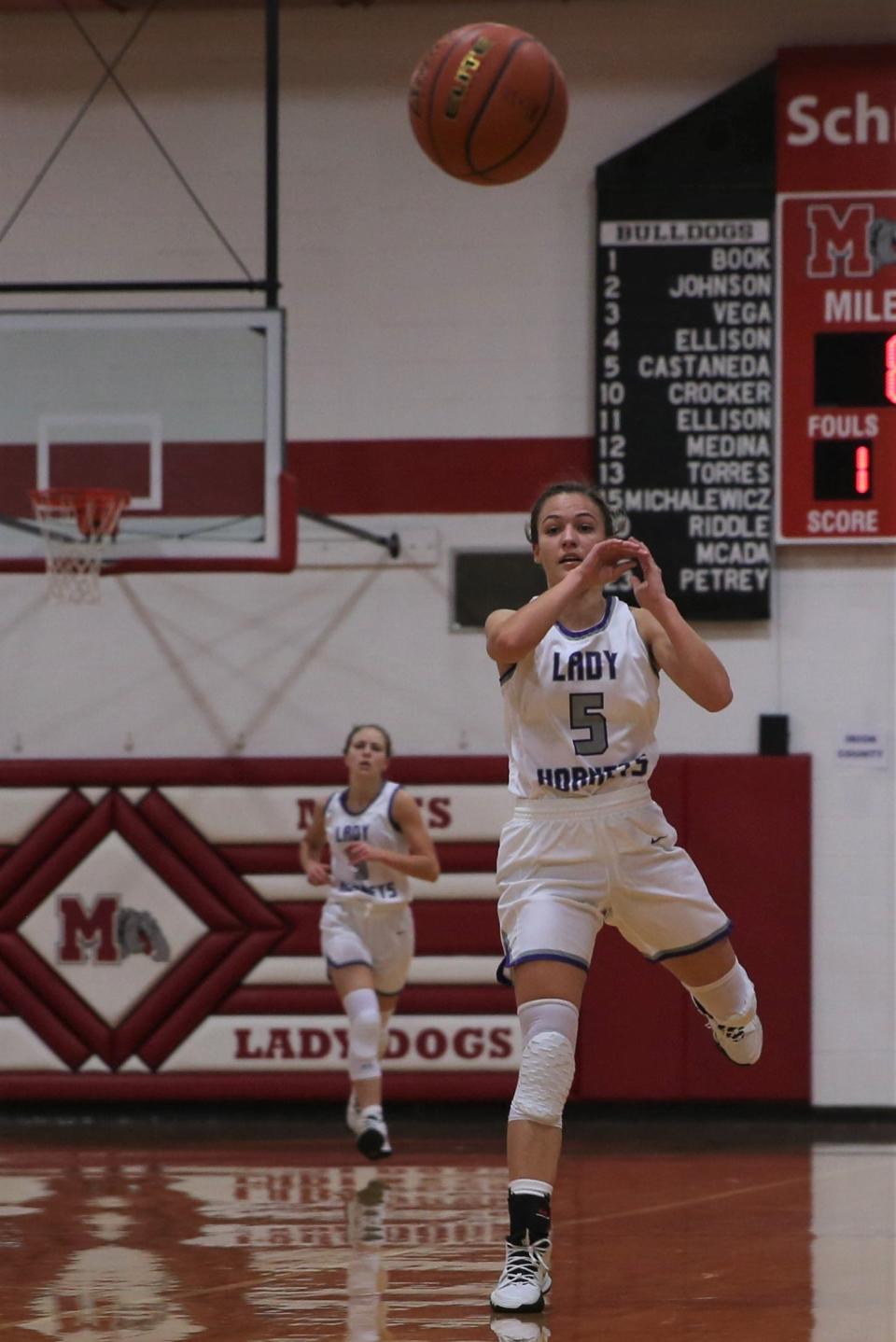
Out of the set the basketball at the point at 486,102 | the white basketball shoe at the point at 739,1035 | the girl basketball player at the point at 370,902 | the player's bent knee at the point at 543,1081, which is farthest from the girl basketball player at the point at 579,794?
the girl basketball player at the point at 370,902

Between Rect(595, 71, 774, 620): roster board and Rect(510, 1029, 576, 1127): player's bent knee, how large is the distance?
5.78 m

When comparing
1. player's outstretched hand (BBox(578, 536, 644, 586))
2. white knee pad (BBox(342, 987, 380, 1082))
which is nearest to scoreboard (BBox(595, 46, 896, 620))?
white knee pad (BBox(342, 987, 380, 1082))

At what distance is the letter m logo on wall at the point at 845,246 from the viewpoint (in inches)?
384

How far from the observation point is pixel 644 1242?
5203 millimetres

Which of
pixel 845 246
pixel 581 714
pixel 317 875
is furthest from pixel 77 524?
pixel 581 714

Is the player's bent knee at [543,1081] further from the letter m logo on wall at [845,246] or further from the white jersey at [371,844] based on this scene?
the letter m logo on wall at [845,246]

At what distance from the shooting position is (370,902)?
794cm

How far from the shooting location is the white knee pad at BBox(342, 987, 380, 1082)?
7.61 m

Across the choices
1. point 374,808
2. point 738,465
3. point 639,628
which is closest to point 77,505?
point 374,808

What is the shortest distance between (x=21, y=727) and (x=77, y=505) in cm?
236

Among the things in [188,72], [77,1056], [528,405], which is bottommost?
[77,1056]

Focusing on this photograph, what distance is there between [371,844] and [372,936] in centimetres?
41

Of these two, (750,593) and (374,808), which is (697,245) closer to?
(750,593)

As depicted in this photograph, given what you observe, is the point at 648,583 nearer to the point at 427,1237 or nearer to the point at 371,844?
the point at 427,1237
